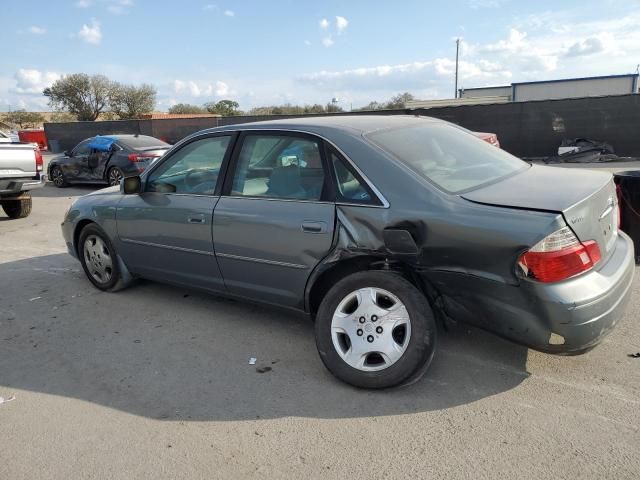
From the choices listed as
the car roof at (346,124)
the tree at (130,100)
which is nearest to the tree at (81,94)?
the tree at (130,100)

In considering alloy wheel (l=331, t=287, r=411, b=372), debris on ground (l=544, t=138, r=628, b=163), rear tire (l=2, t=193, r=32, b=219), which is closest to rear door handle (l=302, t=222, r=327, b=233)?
alloy wheel (l=331, t=287, r=411, b=372)

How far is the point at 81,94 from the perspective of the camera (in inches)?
2215

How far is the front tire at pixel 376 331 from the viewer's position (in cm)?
299

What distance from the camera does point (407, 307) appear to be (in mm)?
3004

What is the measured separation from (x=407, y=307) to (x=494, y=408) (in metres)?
0.73

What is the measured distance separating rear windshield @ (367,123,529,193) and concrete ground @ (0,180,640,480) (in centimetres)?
118

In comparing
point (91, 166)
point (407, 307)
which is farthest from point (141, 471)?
point (91, 166)

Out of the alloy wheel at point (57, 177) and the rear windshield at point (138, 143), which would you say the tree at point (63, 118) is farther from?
the rear windshield at point (138, 143)

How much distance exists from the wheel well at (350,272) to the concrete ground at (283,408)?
446mm

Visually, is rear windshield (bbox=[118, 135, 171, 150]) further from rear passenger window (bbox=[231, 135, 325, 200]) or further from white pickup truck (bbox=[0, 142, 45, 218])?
rear passenger window (bbox=[231, 135, 325, 200])

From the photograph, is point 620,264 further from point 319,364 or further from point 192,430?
point 192,430

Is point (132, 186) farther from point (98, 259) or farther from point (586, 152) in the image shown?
point (586, 152)

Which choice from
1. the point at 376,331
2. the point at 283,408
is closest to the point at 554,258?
the point at 376,331

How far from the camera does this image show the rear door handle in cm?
332
